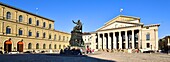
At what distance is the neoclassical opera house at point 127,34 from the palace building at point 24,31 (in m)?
20.9

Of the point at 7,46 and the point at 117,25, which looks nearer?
the point at 7,46

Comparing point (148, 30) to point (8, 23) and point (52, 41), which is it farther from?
point (8, 23)

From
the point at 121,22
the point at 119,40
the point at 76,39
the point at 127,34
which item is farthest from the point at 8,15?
the point at 127,34

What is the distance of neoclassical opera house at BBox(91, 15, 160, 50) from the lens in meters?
74.9

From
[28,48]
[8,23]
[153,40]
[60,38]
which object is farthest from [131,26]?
[8,23]

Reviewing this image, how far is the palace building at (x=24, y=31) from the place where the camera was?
165ft

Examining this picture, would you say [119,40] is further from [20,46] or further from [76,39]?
[76,39]

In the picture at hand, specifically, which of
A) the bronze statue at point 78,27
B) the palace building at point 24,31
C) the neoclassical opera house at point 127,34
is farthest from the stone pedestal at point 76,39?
the neoclassical opera house at point 127,34

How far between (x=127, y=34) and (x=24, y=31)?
40871 mm

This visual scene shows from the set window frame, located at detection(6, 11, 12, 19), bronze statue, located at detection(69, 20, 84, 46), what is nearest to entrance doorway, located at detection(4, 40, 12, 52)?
window frame, located at detection(6, 11, 12, 19)

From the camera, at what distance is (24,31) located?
58250 millimetres

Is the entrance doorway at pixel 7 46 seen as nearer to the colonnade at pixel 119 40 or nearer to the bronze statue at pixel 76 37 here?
the bronze statue at pixel 76 37

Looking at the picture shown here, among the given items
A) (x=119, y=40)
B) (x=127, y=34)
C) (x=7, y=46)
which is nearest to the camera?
(x=7, y=46)

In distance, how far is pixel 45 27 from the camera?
71.4 metres
